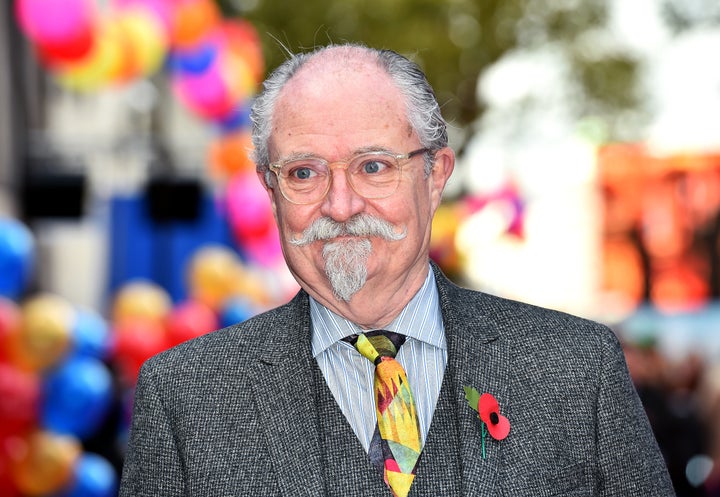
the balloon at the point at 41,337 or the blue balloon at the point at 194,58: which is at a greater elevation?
the blue balloon at the point at 194,58

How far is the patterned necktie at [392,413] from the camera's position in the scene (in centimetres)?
222

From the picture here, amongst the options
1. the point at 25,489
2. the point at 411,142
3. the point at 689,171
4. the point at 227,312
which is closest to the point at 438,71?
the point at 689,171

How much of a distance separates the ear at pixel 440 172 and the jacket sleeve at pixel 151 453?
75 cm

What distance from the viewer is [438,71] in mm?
19875

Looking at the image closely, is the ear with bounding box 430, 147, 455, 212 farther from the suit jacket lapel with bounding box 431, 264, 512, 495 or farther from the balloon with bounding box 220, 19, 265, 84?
the balloon with bounding box 220, 19, 265, 84

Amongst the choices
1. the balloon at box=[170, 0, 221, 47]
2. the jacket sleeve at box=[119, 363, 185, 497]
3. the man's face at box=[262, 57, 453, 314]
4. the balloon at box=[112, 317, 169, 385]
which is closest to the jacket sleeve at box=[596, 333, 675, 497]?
the man's face at box=[262, 57, 453, 314]

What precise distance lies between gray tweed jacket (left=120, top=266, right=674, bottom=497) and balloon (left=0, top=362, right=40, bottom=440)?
10.9ft

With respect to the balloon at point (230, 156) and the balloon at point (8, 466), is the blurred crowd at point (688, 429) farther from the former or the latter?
the balloon at point (230, 156)

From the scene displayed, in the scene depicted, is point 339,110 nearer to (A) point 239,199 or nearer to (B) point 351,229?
(B) point 351,229

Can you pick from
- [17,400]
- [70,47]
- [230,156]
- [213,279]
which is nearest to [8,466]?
[17,400]

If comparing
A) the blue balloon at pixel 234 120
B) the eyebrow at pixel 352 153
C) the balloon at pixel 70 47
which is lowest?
the eyebrow at pixel 352 153

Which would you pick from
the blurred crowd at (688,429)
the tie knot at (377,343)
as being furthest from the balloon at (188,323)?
the tie knot at (377,343)

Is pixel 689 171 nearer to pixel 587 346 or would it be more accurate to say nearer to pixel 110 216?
pixel 110 216

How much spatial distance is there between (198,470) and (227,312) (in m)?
6.12
